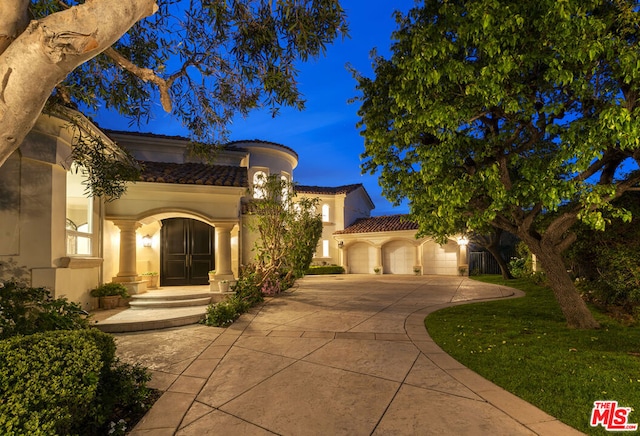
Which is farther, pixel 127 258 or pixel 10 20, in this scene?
pixel 127 258

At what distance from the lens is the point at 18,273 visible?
6438mm

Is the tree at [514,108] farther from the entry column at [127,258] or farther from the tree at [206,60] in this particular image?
the entry column at [127,258]

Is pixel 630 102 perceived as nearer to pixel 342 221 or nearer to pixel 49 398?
pixel 49 398

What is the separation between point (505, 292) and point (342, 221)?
14.9 m

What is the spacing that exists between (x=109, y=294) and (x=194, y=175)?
4431 mm

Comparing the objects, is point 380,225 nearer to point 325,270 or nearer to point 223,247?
point 325,270

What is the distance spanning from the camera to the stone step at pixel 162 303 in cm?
911

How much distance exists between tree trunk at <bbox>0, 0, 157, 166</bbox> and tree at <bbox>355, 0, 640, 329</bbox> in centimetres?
414

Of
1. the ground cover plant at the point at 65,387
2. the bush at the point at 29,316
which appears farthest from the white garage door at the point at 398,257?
the ground cover plant at the point at 65,387

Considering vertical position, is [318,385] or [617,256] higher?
[617,256]

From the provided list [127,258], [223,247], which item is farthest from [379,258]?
[127,258]

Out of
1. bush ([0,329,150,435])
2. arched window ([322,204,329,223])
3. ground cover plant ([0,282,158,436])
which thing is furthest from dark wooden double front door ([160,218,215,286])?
arched window ([322,204,329,223])

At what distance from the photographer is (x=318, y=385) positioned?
4.12 meters

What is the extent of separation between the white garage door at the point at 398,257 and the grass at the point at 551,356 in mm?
15585
